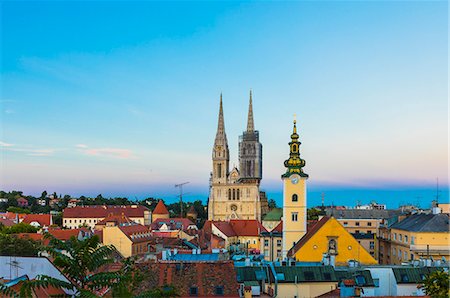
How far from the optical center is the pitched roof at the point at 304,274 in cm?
2930

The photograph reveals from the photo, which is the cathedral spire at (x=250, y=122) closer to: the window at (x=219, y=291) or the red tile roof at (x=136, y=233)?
the red tile roof at (x=136, y=233)

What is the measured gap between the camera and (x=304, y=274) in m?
29.6

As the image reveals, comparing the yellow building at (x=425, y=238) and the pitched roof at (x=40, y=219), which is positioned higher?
the yellow building at (x=425, y=238)

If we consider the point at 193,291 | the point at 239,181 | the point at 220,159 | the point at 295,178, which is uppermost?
the point at 220,159

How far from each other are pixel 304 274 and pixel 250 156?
114 metres

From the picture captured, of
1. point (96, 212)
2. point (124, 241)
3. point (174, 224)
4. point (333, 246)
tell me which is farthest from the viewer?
point (96, 212)

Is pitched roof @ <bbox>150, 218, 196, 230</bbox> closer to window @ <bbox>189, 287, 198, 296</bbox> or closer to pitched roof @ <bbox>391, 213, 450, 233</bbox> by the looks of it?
pitched roof @ <bbox>391, 213, 450, 233</bbox>

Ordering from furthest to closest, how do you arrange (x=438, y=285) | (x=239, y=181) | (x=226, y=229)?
(x=239, y=181) → (x=226, y=229) → (x=438, y=285)

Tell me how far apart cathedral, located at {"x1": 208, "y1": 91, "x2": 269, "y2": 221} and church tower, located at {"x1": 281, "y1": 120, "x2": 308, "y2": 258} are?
75.5m

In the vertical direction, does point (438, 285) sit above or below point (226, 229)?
above

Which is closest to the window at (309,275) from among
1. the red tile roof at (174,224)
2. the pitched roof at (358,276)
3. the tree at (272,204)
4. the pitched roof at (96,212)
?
the pitched roof at (358,276)

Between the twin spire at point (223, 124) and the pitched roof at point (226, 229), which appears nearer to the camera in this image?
the pitched roof at point (226, 229)

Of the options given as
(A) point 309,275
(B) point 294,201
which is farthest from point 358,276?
(B) point 294,201

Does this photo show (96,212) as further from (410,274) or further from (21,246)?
(410,274)
